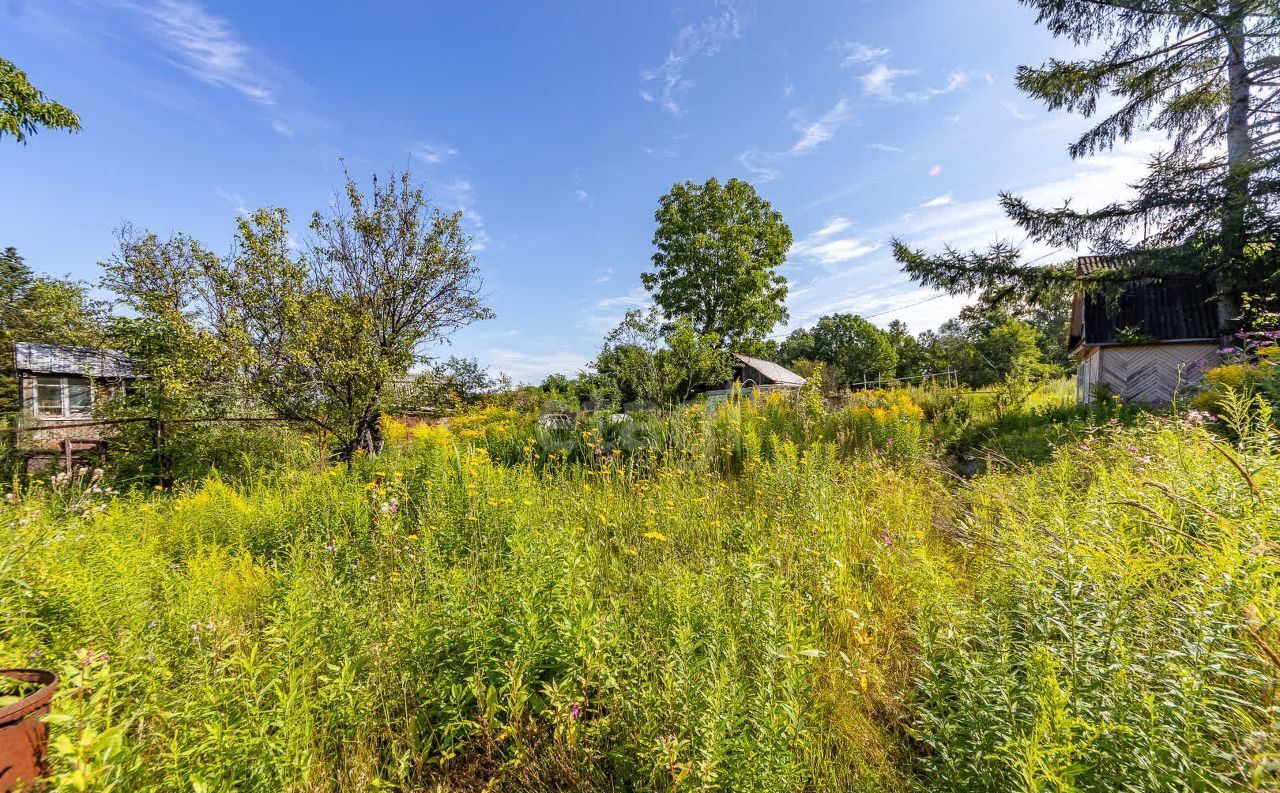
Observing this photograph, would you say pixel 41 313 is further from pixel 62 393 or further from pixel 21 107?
pixel 21 107

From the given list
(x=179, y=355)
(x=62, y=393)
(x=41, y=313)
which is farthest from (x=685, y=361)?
(x=41, y=313)

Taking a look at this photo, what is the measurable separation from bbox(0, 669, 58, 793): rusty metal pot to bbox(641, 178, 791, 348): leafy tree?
23.6 metres

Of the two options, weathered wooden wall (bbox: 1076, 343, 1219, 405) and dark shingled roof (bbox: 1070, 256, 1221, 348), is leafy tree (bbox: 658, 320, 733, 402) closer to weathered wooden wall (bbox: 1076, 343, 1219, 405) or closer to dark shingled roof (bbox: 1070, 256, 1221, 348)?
dark shingled roof (bbox: 1070, 256, 1221, 348)

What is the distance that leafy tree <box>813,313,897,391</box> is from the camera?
43.0 meters

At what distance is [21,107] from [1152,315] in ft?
82.9

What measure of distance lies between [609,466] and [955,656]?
3726mm

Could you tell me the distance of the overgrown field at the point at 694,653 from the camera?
4.08 ft

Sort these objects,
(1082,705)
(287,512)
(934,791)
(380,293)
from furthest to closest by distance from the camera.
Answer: (380,293)
(287,512)
(934,791)
(1082,705)

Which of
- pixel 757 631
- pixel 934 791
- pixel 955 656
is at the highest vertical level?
pixel 757 631

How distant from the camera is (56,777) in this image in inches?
40.3

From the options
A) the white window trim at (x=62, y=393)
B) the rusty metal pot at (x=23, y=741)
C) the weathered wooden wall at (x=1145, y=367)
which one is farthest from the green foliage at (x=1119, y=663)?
the white window trim at (x=62, y=393)

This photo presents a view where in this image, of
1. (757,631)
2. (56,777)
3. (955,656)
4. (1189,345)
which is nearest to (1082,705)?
(955,656)

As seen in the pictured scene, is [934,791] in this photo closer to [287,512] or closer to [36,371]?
[287,512]

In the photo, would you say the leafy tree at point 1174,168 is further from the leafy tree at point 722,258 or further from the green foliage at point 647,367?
the leafy tree at point 722,258
